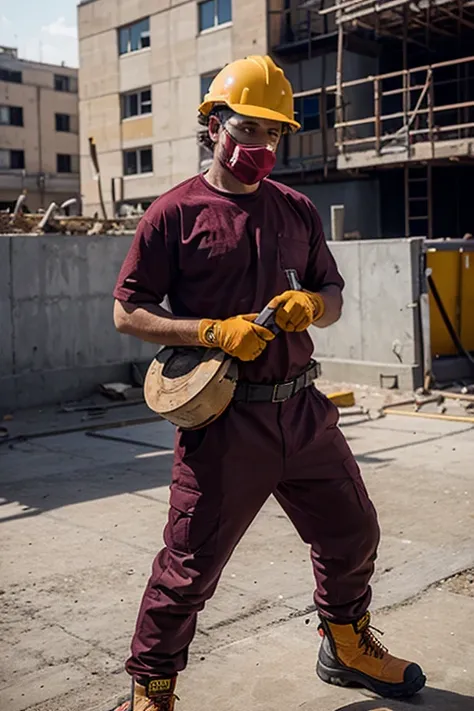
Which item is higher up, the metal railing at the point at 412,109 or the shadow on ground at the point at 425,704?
the metal railing at the point at 412,109

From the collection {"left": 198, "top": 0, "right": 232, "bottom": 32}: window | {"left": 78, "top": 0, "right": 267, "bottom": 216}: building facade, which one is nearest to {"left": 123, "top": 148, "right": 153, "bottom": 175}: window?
{"left": 78, "top": 0, "right": 267, "bottom": 216}: building facade

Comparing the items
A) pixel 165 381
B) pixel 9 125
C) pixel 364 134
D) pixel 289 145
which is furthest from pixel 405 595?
pixel 9 125

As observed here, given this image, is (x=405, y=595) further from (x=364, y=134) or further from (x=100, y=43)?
(x=100, y=43)

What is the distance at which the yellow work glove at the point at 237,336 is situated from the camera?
9.53ft

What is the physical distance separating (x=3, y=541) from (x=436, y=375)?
7.94m

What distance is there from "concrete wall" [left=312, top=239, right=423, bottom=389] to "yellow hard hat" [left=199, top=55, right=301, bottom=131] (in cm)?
894

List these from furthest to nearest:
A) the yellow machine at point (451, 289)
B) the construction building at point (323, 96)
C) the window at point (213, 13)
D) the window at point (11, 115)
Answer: the window at point (11, 115) → the window at point (213, 13) → the construction building at point (323, 96) → the yellow machine at point (451, 289)

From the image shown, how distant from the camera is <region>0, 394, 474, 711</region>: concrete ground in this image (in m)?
3.51

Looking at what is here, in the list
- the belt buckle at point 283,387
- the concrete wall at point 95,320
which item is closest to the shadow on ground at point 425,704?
the belt buckle at point 283,387

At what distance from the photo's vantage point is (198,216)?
3076mm

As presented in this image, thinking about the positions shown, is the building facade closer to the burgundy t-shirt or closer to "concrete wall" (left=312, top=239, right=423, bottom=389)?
"concrete wall" (left=312, top=239, right=423, bottom=389)

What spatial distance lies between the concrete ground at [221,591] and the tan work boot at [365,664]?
0.19 feet

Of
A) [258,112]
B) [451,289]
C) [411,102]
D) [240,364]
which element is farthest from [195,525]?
[411,102]

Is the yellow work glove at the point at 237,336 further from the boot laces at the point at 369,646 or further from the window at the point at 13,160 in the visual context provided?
the window at the point at 13,160
